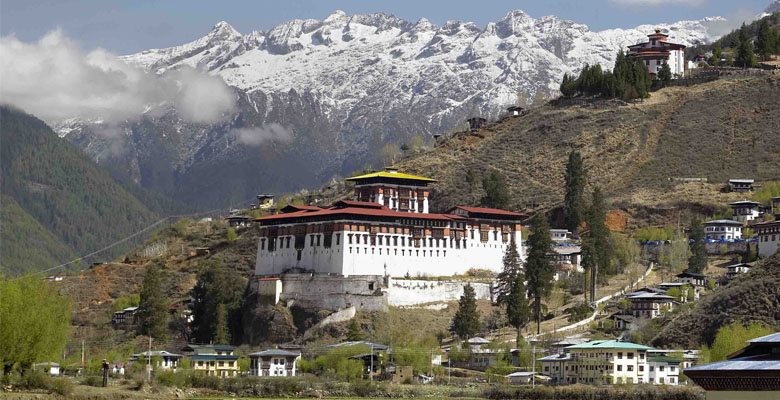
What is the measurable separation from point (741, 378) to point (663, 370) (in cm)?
7468

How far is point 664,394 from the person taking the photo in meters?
109

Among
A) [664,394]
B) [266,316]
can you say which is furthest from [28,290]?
[266,316]

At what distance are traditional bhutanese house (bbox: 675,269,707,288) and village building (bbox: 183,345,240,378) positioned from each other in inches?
1898

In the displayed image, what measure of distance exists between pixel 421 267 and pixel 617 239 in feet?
91.4

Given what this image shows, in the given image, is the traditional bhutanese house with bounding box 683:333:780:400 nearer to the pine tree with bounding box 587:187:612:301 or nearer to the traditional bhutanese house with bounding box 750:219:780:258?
the pine tree with bounding box 587:187:612:301

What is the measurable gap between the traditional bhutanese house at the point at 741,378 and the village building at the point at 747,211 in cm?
12922

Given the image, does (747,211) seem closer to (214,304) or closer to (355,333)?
(355,333)

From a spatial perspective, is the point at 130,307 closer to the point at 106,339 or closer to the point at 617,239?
the point at 106,339

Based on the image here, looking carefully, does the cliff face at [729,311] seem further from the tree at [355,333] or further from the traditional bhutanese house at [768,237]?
the tree at [355,333]

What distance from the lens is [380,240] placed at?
517ft

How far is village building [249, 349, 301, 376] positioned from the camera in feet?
434

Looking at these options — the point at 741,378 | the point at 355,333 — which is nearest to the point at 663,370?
the point at 355,333

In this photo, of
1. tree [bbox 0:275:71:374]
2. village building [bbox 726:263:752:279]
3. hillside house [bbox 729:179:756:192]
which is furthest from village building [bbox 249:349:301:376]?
hillside house [bbox 729:179:756:192]

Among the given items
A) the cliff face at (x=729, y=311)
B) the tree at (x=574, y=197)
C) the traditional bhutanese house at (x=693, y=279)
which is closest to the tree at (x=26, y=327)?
the cliff face at (x=729, y=311)
